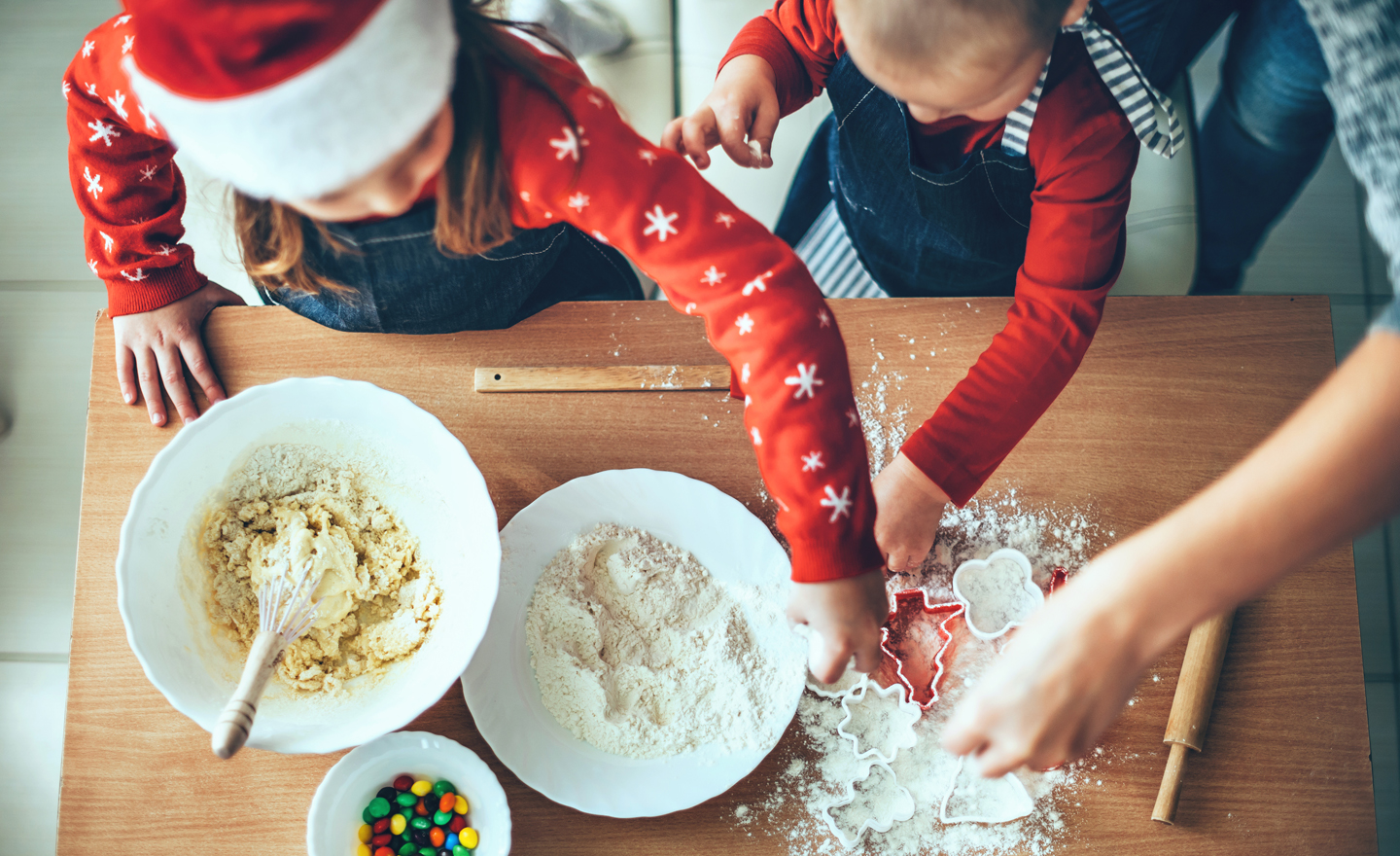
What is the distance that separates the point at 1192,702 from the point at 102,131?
3.89ft

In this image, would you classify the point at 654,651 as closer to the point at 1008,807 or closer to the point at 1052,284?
the point at 1008,807

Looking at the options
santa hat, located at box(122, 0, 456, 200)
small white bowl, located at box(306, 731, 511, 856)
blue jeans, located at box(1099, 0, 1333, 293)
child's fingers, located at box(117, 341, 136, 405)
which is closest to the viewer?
santa hat, located at box(122, 0, 456, 200)

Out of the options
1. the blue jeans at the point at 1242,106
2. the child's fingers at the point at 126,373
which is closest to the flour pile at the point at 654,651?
the child's fingers at the point at 126,373

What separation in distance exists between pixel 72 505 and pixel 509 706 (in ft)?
3.66

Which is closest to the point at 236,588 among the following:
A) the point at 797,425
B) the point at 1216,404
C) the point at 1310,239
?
the point at 797,425

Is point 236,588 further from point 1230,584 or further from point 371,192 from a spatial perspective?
point 1230,584

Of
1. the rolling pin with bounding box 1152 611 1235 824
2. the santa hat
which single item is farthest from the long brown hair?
the rolling pin with bounding box 1152 611 1235 824

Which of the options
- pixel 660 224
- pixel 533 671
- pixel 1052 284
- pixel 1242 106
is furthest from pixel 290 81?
pixel 1242 106

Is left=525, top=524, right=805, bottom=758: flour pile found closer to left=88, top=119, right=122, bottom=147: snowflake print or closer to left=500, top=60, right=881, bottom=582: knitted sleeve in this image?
left=500, top=60, right=881, bottom=582: knitted sleeve

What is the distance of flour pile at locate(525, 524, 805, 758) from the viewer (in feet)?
2.39

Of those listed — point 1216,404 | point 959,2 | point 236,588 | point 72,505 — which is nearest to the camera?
point 959,2

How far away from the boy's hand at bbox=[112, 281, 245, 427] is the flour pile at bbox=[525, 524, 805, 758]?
41cm

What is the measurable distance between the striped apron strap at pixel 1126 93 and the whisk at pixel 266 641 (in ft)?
2.58

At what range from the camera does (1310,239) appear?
57.2 inches
